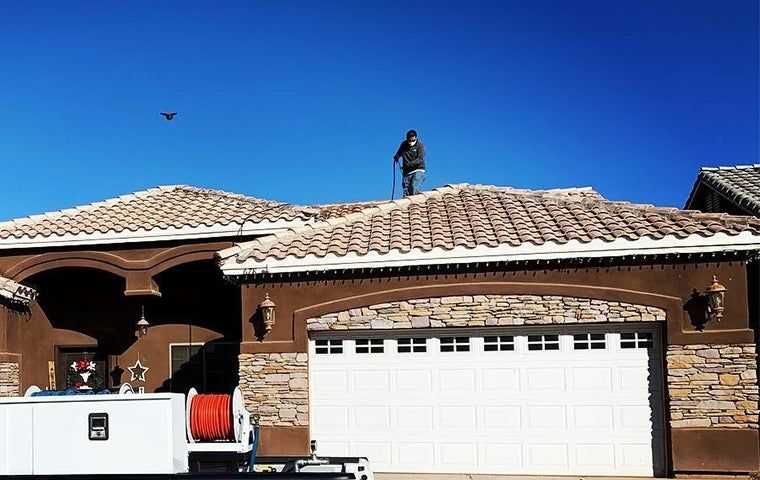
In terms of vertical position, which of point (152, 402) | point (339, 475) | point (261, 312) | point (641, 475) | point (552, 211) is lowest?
point (641, 475)

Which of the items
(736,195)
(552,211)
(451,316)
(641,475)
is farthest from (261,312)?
(736,195)

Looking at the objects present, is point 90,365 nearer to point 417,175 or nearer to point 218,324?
point 218,324

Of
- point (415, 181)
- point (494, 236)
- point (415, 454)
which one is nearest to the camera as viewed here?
point (415, 454)

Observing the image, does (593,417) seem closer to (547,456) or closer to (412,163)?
(547,456)

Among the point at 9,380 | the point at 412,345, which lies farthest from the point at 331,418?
the point at 9,380

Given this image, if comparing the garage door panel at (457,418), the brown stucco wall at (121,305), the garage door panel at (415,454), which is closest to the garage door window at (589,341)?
the garage door panel at (457,418)

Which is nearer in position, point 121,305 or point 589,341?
point 589,341

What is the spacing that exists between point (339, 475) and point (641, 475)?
6.59 meters

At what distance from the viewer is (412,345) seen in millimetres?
12680

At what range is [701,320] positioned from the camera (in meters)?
11.6

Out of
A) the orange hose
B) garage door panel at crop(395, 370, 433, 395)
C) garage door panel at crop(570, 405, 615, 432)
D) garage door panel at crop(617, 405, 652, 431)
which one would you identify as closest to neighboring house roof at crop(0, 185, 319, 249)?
garage door panel at crop(395, 370, 433, 395)

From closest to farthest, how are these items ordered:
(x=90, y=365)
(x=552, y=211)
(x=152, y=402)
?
(x=152, y=402) → (x=552, y=211) → (x=90, y=365)

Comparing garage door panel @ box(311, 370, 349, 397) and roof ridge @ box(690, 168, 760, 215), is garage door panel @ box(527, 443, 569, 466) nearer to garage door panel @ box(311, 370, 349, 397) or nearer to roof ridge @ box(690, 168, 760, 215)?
garage door panel @ box(311, 370, 349, 397)

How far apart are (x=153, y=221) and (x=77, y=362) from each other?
11.1 feet
